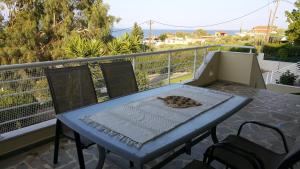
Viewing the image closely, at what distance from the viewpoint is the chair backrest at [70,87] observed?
225cm

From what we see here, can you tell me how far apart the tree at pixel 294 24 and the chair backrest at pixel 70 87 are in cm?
1619

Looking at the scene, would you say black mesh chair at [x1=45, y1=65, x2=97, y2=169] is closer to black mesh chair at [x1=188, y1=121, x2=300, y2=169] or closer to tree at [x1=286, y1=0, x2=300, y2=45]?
black mesh chair at [x1=188, y1=121, x2=300, y2=169]

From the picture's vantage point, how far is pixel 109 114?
186 centimetres

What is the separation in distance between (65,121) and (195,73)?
4261 mm

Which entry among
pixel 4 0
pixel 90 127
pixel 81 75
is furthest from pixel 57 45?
pixel 90 127

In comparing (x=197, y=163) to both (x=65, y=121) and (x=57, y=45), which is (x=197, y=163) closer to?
(x=65, y=121)

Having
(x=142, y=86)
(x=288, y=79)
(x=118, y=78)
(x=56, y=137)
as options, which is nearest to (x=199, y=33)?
(x=288, y=79)

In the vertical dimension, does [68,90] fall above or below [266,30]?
below

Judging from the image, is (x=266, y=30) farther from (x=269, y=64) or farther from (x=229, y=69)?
(x=229, y=69)

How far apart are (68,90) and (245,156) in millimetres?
1639

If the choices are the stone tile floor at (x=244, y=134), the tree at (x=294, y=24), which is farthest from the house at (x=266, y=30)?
the stone tile floor at (x=244, y=134)

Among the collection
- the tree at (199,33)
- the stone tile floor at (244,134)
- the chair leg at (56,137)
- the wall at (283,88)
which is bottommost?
the wall at (283,88)

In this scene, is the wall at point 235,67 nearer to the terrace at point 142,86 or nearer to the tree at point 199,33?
the terrace at point 142,86

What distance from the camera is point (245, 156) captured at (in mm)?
1555
